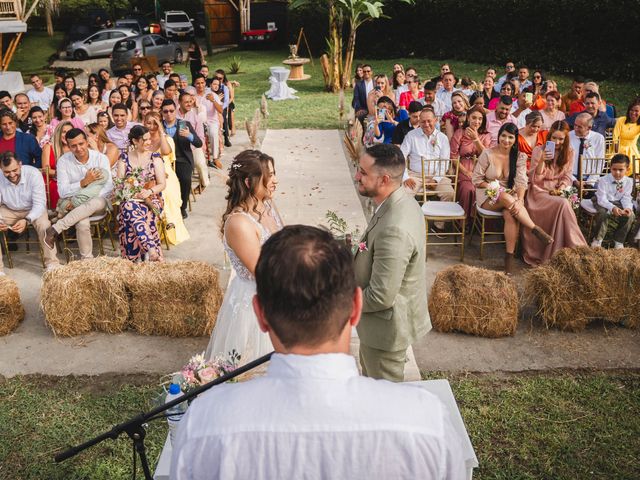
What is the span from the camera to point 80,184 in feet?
24.4

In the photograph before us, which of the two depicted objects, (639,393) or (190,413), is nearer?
(190,413)

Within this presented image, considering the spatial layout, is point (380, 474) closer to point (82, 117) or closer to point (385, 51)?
Result: point (82, 117)

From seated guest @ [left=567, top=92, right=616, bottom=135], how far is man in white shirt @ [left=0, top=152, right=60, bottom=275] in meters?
7.94

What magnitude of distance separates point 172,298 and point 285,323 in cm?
439

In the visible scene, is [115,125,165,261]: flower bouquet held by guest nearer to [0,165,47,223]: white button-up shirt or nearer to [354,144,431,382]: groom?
[0,165,47,223]: white button-up shirt

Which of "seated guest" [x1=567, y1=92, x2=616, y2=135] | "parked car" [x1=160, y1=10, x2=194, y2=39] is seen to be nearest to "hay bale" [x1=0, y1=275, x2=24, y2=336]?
"seated guest" [x1=567, y1=92, x2=616, y2=135]

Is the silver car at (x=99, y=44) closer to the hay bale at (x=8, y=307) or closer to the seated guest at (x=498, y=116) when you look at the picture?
the seated guest at (x=498, y=116)

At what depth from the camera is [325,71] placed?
2095 centimetres

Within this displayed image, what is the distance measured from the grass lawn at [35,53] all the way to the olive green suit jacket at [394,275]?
27.3 m

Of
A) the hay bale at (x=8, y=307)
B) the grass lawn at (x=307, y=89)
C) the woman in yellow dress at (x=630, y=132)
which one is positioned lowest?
the hay bale at (x=8, y=307)

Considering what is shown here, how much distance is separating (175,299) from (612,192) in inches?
207

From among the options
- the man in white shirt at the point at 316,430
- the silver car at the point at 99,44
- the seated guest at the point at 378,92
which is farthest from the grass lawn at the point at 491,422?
the silver car at the point at 99,44

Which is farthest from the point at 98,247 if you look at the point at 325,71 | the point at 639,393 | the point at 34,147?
the point at 325,71

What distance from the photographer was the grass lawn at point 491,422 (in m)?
4.15
